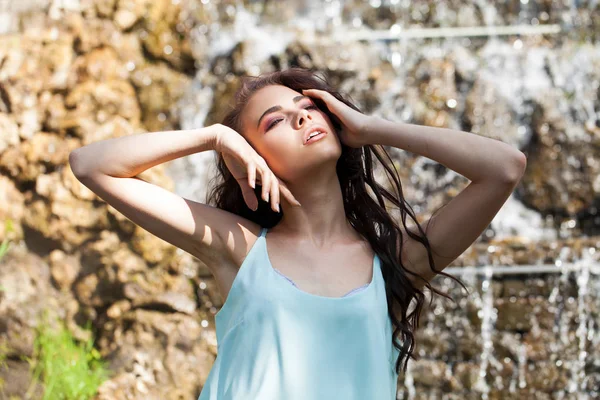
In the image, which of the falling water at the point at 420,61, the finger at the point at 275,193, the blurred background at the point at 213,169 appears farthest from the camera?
the falling water at the point at 420,61

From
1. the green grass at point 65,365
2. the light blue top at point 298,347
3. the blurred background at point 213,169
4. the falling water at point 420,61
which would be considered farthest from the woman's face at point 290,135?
the falling water at point 420,61

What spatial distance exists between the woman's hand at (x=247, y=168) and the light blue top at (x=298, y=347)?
0.62ft

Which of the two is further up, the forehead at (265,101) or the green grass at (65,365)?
the forehead at (265,101)

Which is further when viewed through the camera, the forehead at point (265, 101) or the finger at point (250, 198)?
the forehead at point (265, 101)

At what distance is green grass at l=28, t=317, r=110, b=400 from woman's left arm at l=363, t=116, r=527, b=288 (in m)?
2.81

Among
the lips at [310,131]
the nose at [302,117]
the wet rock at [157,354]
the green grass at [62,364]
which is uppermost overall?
the nose at [302,117]

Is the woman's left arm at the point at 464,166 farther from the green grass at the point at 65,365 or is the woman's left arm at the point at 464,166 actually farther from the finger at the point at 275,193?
the green grass at the point at 65,365

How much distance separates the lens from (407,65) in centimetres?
659

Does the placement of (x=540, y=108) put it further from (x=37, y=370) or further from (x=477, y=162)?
(x=477, y=162)

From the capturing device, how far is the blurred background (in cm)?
446

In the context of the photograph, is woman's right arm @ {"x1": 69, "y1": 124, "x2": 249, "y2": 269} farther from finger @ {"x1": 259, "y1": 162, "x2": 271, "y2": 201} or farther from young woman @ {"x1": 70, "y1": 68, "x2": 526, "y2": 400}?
finger @ {"x1": 259, "y1": 162, "x2": 271, "y2": 201}

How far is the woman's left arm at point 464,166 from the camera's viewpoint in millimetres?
1896

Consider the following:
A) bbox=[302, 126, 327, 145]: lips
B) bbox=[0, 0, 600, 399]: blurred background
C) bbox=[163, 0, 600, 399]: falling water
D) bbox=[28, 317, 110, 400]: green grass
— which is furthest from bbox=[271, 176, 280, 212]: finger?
bbox=[163, 0, 600, 399]: falling water

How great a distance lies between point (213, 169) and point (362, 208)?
1.76 meters
